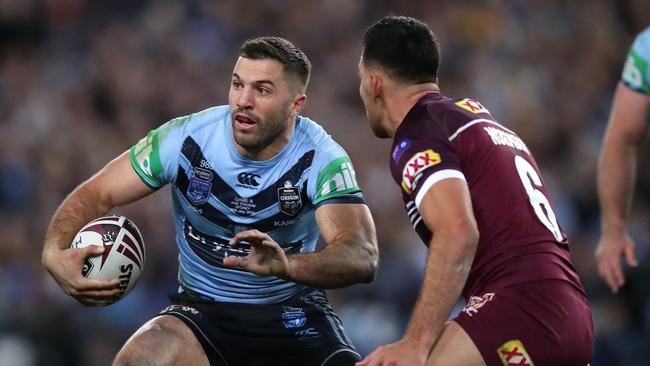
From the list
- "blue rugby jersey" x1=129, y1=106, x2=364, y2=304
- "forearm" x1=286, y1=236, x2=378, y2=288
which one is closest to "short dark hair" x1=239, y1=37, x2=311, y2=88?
"blue rugby jersey" x1=129, y1=106, x2=364, y2=304

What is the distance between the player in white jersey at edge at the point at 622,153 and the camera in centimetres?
574

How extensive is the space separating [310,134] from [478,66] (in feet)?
22.8

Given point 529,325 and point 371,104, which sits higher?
point 371,104

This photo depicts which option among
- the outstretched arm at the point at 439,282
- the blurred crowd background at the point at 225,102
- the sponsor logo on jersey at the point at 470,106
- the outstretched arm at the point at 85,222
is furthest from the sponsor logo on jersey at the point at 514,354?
the blurred crowd background at the point at 225,102

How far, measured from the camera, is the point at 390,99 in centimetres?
556

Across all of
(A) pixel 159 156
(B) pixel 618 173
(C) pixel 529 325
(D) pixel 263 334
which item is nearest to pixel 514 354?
(C) pixel 529 325

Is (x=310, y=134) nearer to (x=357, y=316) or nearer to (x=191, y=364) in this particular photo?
(x=191, y=364)

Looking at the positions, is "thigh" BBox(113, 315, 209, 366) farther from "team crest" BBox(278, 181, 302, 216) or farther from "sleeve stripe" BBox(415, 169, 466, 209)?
"sleeve stripe" BBox(415, 169, 466, 209)

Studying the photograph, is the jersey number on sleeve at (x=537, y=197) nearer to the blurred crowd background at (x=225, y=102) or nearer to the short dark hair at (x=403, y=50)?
Answer: the short dark hair at (x=403, y=50)

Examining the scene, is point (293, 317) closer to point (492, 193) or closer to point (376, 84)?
point (376, 84)

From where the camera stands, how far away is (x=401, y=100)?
5.54m

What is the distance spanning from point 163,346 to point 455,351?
1.71 m

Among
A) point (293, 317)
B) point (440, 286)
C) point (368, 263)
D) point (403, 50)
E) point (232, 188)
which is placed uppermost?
point (403, 50)

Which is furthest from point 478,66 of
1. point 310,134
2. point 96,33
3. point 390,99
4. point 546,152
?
point 390,99
